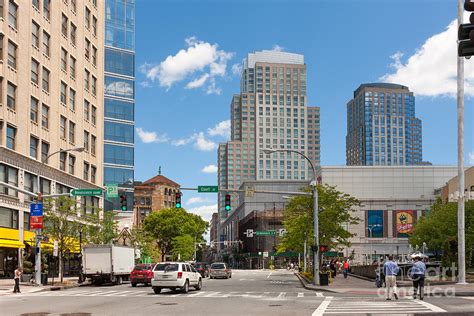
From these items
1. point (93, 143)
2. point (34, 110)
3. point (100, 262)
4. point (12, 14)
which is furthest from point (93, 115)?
point (100, 262)

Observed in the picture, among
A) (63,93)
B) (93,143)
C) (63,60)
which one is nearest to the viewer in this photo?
(63,93)

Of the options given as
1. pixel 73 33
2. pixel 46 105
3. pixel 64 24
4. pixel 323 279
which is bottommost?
pixel 323 279

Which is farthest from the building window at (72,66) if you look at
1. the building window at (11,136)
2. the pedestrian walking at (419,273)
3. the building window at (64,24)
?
the pedestrian walking at (419,273)

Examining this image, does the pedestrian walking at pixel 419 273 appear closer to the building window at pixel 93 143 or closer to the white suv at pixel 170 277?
the white suv at pixel 170 277

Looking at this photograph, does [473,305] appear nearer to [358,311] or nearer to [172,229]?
[358,311]

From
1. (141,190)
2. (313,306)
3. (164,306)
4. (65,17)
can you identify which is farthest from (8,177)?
(141,190)

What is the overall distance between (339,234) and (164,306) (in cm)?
2929

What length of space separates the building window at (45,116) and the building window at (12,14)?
8.64 m

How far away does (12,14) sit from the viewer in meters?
53.5

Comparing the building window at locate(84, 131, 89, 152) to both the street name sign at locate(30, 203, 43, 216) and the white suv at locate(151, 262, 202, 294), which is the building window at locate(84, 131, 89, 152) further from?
the white suv at locate(151, 262, 202, 294)

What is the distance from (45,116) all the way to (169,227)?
6907 cm

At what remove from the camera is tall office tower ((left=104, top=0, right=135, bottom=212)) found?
341ft

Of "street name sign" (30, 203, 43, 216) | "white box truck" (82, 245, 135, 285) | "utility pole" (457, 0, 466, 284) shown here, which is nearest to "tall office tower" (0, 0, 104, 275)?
"street name sign" (30, 203, 43, 216)

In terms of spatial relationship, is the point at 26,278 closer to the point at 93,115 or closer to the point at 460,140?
the point at 93,115
